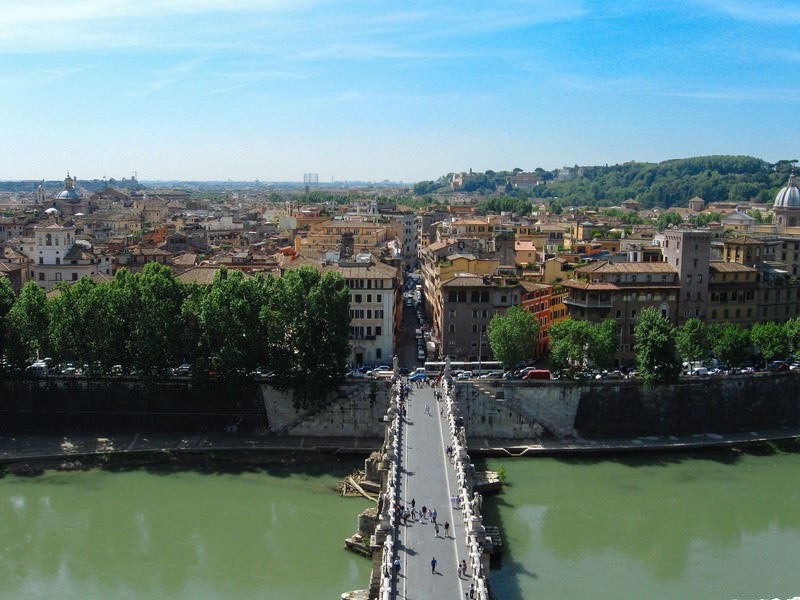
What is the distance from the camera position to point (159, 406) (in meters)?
36.9

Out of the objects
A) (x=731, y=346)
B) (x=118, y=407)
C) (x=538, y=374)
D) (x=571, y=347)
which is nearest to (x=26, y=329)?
(x=118, y=407)

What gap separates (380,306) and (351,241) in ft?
53.8

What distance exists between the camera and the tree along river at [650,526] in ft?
80.4

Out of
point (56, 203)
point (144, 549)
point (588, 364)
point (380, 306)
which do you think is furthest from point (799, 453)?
point (56, 203)

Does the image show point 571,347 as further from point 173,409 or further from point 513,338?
point 173,409

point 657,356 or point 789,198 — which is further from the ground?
point 789,198

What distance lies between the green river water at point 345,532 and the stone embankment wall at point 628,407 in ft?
7.48

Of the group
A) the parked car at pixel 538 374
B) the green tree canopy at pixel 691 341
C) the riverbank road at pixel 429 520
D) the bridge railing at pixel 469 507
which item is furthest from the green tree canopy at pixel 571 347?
the riverbank road at pixel 429 520

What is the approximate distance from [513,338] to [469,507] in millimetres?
15824

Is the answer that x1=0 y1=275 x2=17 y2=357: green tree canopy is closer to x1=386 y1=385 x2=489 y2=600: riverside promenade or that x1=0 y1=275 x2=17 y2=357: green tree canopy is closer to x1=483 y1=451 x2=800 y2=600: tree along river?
x1=386 y1=385 x2=489 y2=600: riverside promenade

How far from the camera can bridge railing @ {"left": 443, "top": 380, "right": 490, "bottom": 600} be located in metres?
19.2

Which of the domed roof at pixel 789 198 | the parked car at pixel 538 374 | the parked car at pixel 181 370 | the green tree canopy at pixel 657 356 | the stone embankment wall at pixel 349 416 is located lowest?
the stone embankment wall at pixel 349 416

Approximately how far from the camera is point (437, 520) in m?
22.7

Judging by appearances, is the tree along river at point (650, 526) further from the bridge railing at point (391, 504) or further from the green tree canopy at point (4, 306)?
the green tree canopy at point (4, 306)
